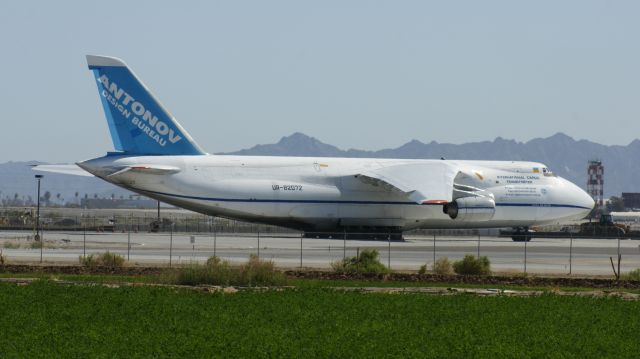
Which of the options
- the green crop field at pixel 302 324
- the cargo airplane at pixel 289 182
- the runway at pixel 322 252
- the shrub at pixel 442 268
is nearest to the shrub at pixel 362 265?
the runway at pixel 322 252

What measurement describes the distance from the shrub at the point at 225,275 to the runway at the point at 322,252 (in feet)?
23.2

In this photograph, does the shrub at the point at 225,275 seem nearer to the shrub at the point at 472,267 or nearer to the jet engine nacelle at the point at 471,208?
the shrub at the point at 472,267

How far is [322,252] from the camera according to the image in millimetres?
41844

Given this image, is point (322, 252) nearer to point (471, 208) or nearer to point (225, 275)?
point (471, 208)

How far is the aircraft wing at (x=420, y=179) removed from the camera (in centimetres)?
4897

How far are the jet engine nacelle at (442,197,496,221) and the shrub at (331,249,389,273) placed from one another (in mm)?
17112

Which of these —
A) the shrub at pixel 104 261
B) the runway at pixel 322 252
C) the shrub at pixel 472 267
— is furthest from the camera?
the runway at pixel 322 252

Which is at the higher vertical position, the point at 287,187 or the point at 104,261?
the point at 287,187

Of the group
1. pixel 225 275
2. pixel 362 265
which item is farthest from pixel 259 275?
pixel 362 265

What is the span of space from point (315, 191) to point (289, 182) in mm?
1365

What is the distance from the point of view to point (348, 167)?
5275 cm

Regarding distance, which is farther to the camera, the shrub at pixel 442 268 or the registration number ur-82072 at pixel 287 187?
the registration number ur-82072 at pixel 287 187

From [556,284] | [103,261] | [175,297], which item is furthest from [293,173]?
[175,297]

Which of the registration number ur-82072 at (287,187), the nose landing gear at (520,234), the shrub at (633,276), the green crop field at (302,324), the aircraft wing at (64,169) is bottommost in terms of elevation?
the green crop field at (302,324)
